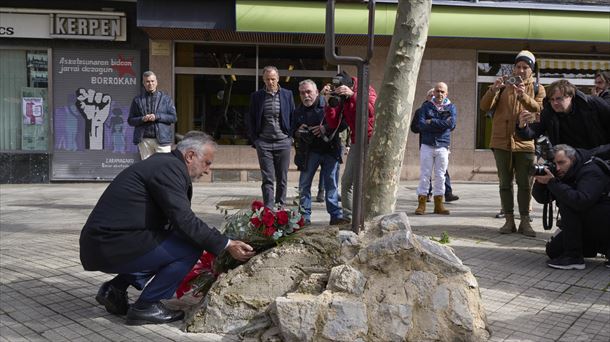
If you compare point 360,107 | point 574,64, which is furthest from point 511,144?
point 574,64

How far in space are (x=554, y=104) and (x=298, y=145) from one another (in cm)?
284

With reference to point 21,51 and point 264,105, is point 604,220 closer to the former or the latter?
point 264,105

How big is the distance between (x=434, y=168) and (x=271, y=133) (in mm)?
2475

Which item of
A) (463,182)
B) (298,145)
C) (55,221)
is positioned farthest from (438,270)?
(463,182)

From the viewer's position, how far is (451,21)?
12.5 m

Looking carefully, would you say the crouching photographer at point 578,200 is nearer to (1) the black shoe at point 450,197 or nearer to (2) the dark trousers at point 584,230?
(2) the dark trousers at point 584,230

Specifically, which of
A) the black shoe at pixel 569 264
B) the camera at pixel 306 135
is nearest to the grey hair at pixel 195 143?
the camera at pixel 306 135

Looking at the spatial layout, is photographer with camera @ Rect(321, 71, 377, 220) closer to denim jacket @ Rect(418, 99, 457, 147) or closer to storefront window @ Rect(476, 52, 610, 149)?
denim jacket @ Rect(418, 99, 457, 147)

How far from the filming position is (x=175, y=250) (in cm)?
423

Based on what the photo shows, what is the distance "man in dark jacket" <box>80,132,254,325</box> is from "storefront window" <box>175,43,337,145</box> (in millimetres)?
9183

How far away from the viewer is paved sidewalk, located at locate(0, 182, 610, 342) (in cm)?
417

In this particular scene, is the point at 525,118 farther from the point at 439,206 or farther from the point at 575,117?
the point at 439,206

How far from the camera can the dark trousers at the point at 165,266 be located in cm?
420

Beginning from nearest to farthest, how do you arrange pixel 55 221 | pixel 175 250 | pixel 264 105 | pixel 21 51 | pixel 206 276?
pixel 175 250
pixel 206 276
pixel 264 105
pixel 55 221
pixel 21 51
